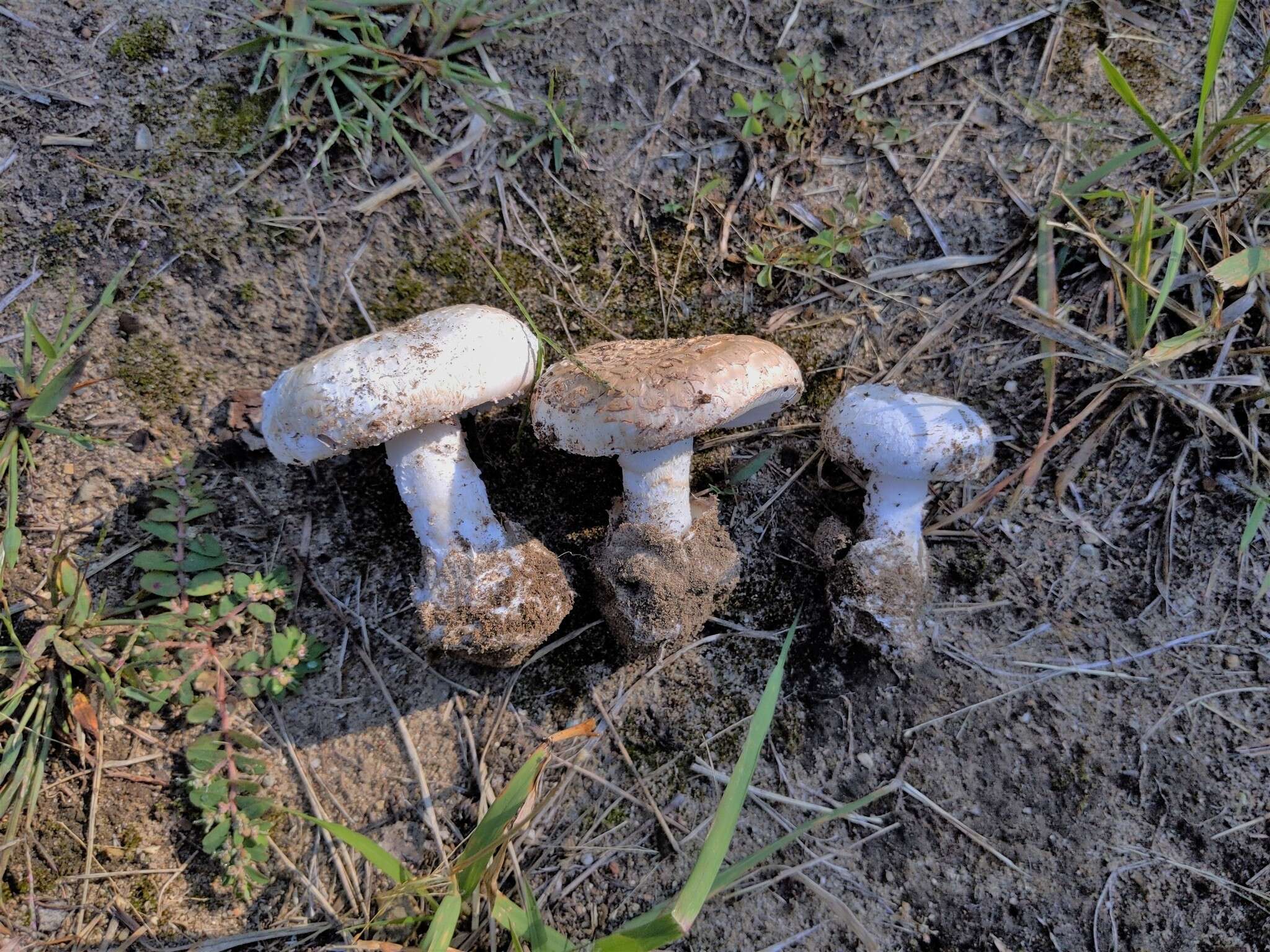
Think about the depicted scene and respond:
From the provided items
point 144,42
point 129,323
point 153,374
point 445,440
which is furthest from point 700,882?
point 144,42

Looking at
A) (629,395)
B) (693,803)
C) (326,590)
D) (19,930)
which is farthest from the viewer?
(326,590)

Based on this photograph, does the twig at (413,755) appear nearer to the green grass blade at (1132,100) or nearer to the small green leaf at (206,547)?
the small green leaf at (206,547)

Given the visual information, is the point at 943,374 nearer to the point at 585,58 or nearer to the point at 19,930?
the point at 585,58

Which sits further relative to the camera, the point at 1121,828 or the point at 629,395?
the point at 1121,828

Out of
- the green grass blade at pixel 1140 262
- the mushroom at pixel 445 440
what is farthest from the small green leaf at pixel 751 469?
the green grass blade at pixel 1140 262

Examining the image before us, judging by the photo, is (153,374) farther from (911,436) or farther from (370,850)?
(911,436)

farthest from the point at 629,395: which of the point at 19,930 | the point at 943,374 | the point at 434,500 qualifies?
the point at 19,930
